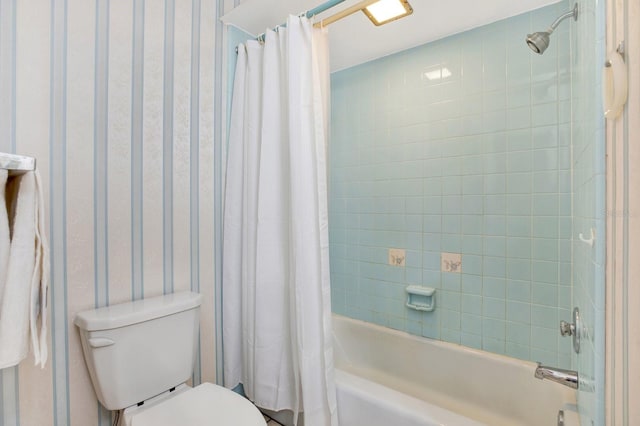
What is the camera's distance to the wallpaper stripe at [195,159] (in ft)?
4.80

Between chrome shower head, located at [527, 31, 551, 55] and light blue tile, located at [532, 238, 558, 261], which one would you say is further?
light blue tile, located at [532, 238, 558, 261]

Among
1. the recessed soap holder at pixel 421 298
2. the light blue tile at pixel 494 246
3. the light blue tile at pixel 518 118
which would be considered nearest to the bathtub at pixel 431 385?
the recessed soap holder at pixel 421 298

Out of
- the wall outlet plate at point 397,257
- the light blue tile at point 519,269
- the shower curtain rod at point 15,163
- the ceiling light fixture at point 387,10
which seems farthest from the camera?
the wall outlet plate at point 397,257

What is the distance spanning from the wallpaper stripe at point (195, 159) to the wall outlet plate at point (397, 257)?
1156 mm

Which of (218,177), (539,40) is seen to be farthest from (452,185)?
(218,177)

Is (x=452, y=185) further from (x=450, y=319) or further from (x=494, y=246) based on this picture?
(x=450, y=319)

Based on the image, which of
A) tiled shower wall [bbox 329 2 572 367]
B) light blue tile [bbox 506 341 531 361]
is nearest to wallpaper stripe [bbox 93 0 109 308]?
tiled shower wall [bbox 329 2 572 367]

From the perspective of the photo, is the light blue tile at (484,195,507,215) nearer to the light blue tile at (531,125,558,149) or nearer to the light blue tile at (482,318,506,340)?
the light blue tile at (531,125,558,149)

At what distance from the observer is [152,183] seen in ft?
4.34

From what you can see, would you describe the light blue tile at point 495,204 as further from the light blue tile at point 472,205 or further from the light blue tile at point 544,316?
the light blue tile at point 544,316

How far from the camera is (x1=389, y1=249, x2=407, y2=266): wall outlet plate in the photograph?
195 centimetres

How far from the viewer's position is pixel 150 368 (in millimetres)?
1150

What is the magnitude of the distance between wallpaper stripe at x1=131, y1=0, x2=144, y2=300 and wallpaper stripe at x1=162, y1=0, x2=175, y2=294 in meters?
0.09

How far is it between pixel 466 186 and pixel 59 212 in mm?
1841
